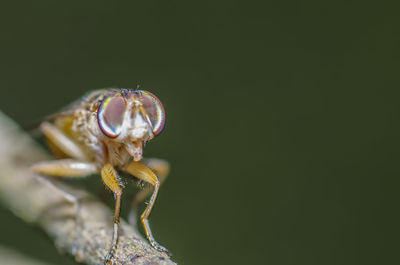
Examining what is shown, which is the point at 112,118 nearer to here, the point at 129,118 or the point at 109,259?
the point at 129,118

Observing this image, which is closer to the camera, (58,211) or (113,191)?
(113,191)

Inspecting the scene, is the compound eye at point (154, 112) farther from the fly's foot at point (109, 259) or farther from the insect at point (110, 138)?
the fly's foot at point (109, 259)

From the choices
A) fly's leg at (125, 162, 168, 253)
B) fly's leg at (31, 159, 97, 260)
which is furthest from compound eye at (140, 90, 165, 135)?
fly's leg at (31, 159, 97, 260)

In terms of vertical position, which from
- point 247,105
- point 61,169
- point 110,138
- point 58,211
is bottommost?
point 58,211

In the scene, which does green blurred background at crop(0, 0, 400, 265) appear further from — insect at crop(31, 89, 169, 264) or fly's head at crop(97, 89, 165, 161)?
fly's head at crop(97, 89, 165, 161)

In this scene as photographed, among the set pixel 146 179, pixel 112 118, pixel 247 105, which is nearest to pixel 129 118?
pixel 112 118

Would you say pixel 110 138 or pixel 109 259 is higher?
pixel 110 138

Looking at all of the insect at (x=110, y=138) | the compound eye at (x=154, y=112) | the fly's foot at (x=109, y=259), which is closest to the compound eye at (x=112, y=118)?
the insect at (x=110, y=138)

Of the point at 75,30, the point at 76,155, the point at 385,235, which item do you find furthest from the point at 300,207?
the point at 75,30
